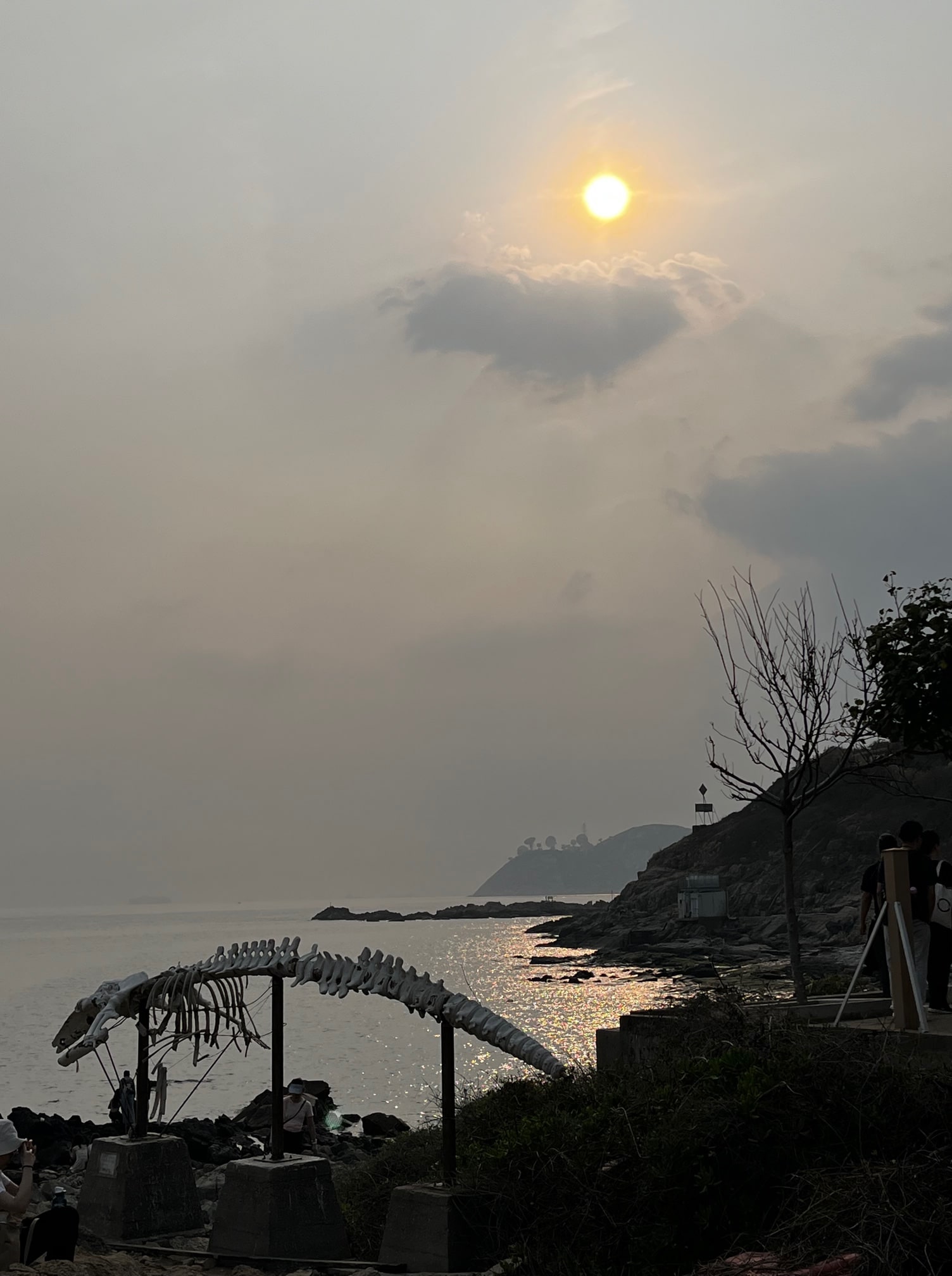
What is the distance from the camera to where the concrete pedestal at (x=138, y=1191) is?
48.1 ft

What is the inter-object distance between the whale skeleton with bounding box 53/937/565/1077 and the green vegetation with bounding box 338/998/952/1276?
1535 millimetres

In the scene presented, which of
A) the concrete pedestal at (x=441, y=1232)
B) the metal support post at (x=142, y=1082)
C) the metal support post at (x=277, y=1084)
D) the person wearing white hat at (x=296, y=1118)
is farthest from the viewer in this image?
the person wearing white hat at (x=296, y=1118)

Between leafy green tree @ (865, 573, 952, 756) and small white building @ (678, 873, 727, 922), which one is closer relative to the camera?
leafy green tree @ (865, 573, 952, 756)

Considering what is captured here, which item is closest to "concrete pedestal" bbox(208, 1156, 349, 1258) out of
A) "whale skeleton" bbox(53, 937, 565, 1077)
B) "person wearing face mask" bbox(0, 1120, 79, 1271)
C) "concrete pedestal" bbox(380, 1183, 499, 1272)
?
"concrete pedestal" bbox(380, 1183, 499, 1272)

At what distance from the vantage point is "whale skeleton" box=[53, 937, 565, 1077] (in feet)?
43.0

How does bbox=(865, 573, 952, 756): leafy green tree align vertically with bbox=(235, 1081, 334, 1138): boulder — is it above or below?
above

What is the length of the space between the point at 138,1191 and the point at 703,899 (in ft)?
293

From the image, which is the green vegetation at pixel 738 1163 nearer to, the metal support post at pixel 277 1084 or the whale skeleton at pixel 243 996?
the whale skeleton at pixel 243 996

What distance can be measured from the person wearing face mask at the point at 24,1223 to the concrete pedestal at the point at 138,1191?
4.55 metres

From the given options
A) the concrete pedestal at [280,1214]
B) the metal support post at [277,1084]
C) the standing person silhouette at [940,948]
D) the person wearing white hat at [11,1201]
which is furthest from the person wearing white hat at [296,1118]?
the standing person silhouette at [940,948]

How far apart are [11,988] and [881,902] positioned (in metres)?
117

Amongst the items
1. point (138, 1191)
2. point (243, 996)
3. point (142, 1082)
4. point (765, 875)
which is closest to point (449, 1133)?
point (243, 996)

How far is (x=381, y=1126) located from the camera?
32938 mm

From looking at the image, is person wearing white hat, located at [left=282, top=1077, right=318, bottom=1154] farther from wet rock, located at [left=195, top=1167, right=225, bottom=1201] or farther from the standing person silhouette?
the standing person silhouette
